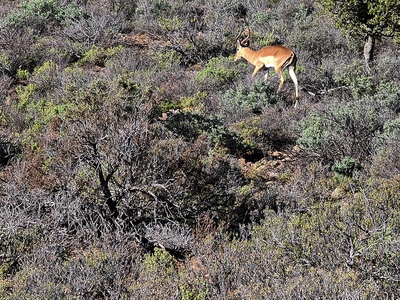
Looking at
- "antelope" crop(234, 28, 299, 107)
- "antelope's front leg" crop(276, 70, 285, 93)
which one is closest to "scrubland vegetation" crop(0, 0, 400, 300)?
"antelope's front leg" crop(276, 70, 285, 93)

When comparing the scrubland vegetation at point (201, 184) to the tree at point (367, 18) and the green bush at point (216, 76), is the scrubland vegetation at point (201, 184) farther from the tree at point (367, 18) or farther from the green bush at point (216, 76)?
the tree at point (367, 18)

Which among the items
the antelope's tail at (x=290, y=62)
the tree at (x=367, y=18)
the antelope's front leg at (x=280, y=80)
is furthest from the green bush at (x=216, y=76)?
the tree at (x=367, y=18)

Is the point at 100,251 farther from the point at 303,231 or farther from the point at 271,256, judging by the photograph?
the point at 303,231

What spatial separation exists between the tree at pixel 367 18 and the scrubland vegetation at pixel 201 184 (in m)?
0.31

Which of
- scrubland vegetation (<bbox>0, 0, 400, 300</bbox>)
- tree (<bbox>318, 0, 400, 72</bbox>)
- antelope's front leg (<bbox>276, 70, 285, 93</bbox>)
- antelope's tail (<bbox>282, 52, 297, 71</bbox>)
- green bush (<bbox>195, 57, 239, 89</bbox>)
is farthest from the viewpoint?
green bush (<bbox>195, 57, 239, 89</bbox>)

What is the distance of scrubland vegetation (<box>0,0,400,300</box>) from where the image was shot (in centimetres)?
507

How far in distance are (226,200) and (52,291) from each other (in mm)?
2902

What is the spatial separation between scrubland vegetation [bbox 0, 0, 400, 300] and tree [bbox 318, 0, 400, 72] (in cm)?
31

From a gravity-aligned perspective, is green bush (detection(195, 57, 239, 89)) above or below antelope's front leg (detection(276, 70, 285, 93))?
below

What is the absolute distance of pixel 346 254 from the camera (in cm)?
521

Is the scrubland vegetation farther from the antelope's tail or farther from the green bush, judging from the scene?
the antelope's tail

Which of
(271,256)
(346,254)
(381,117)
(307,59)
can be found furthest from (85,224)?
(307,59)

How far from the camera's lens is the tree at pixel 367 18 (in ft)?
35.6

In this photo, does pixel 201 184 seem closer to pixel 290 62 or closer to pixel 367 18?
pixel 290 62
